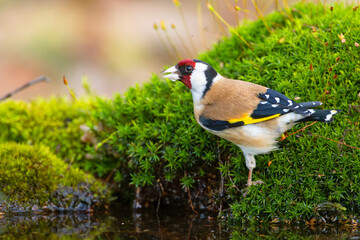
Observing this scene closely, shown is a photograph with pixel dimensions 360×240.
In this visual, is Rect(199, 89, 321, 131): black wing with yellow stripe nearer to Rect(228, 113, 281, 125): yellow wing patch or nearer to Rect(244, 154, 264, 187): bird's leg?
Rect(228, 113, 281, 125): yellow wing patch

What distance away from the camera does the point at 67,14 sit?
1086 cm

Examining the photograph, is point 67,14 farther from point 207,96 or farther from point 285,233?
point 285,233

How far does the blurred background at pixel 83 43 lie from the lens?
9758 mm

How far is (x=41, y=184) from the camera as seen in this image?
14.8 ft

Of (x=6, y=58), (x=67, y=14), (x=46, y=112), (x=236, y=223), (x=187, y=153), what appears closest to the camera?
(x=236, y=223)

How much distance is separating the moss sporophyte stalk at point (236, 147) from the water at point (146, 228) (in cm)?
20

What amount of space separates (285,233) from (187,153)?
1371 mm

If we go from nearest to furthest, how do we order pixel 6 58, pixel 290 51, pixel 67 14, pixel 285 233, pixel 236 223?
pixel 285 233, pixel 236 223, pixel 290 51, pixel 6 58, pixel 67 14

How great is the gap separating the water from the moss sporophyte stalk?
0.20 m

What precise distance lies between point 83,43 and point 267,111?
7732 mm

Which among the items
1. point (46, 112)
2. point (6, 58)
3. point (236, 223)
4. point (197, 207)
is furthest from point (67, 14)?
point (236, 223)

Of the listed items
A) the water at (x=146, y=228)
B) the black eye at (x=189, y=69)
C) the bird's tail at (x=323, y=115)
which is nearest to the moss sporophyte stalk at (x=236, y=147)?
the water at (x=146, y=228)

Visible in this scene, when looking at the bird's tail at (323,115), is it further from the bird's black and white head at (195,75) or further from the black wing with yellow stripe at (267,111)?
the bird's black and white head at (195,75)

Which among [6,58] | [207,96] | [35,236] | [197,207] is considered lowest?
[197,207]
